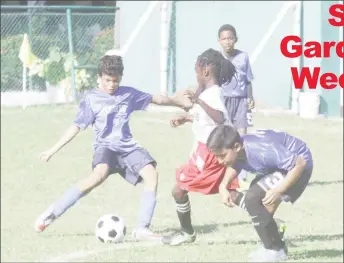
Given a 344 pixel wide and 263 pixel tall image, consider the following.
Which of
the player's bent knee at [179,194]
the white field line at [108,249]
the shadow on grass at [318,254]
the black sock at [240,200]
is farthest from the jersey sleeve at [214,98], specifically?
the white field line at [108,249]

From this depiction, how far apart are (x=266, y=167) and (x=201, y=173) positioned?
6.88 feet

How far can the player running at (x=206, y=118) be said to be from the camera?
532cm

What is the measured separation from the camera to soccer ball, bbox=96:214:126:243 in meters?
12.8

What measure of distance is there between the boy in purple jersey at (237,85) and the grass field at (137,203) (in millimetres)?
1708

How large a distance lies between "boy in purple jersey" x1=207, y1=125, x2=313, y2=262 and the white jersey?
0.42 ft

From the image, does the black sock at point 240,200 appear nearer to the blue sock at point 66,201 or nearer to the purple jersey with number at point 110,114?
the blue sock at point 66,201

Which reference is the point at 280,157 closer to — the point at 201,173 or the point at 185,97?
the point at 201,173

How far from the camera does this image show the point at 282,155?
350 inches

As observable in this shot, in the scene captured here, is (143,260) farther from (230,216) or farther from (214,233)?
(230,216)

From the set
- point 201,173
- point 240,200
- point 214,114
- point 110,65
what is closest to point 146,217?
point 240,200

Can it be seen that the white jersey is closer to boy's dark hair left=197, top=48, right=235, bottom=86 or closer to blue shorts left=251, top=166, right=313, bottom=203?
boy's dark hair left=197, top=48, right=235, bottom=86

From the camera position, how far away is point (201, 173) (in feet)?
23.5

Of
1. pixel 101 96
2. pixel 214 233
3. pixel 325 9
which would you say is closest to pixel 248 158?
pixel 101 96

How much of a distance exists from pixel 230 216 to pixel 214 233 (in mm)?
2045
